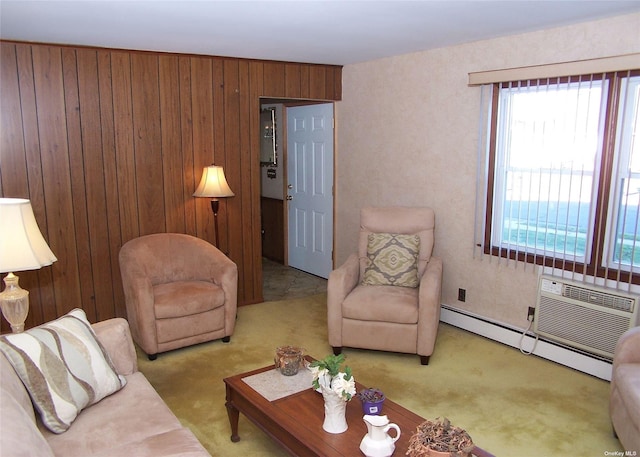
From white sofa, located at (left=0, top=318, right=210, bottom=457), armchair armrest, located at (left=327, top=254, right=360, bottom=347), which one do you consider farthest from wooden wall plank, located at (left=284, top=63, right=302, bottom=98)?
white sofa, located at (left=0, top=318, right=210, bottom=457)

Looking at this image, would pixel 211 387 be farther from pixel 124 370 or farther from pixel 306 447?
pixel 306 447

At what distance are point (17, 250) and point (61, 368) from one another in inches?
27.7

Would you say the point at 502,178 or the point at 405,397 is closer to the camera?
the point at 405,397

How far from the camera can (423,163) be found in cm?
446

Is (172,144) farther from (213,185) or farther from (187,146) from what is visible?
(213,185)

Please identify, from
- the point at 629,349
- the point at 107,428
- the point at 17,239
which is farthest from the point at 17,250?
the point at 629,349

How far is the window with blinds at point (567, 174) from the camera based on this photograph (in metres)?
3.18

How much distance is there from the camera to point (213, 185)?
434 centimetres

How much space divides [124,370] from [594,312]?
2.82 meters

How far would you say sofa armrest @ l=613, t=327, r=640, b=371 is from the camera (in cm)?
253

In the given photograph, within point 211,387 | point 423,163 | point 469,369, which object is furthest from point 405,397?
point 423,163

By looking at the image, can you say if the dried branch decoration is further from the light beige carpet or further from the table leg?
the table leg

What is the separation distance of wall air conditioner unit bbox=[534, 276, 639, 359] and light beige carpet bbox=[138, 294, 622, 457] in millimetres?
218

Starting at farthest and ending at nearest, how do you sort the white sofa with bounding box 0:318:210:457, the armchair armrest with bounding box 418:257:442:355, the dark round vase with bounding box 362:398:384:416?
the armchair armrest with bounding box 418:257:442:355
the dark round vase with bounding box 362:398:384:416
the white sofa with bounding box 0:318:210:457
